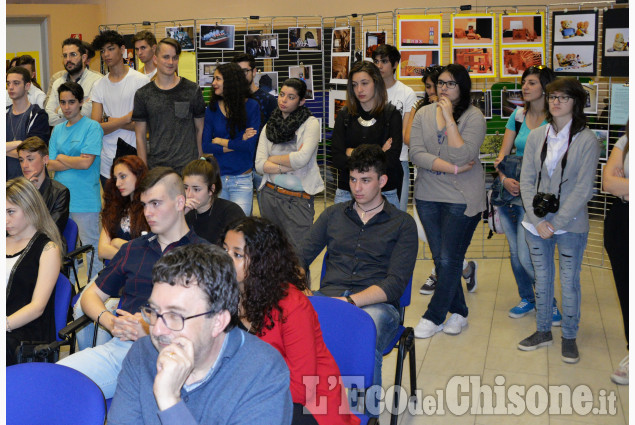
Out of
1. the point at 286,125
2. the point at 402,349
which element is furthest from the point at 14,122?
the point at 402,349

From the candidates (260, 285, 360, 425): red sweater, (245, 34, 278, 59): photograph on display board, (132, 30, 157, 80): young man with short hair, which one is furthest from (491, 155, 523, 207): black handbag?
(132, 30, 157, 80): young man with short hair

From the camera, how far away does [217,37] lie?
7.18 meters

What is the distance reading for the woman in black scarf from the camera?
16.1ft

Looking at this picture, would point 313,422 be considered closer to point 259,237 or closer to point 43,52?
point 259,237

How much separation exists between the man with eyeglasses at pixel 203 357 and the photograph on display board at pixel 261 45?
17.3 feet

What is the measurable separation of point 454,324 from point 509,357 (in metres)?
0.48

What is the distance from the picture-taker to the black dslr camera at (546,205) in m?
4.11

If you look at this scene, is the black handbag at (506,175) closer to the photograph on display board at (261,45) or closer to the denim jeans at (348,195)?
the denim jeans at (348,195)

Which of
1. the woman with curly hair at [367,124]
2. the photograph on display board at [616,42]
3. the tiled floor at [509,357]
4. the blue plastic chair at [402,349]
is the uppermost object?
the photograph on display board at [616,42]

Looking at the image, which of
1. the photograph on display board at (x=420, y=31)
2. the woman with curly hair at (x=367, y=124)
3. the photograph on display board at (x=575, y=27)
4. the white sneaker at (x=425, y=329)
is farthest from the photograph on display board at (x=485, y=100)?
the white sneaker at (x=425, y=329)

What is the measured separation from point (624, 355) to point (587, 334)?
36 cm

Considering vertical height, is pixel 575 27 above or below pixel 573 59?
above

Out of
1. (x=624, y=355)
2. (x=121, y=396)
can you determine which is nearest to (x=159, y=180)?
(x=121, y=396)

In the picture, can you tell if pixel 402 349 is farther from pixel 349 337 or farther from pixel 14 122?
pixel 14 122
